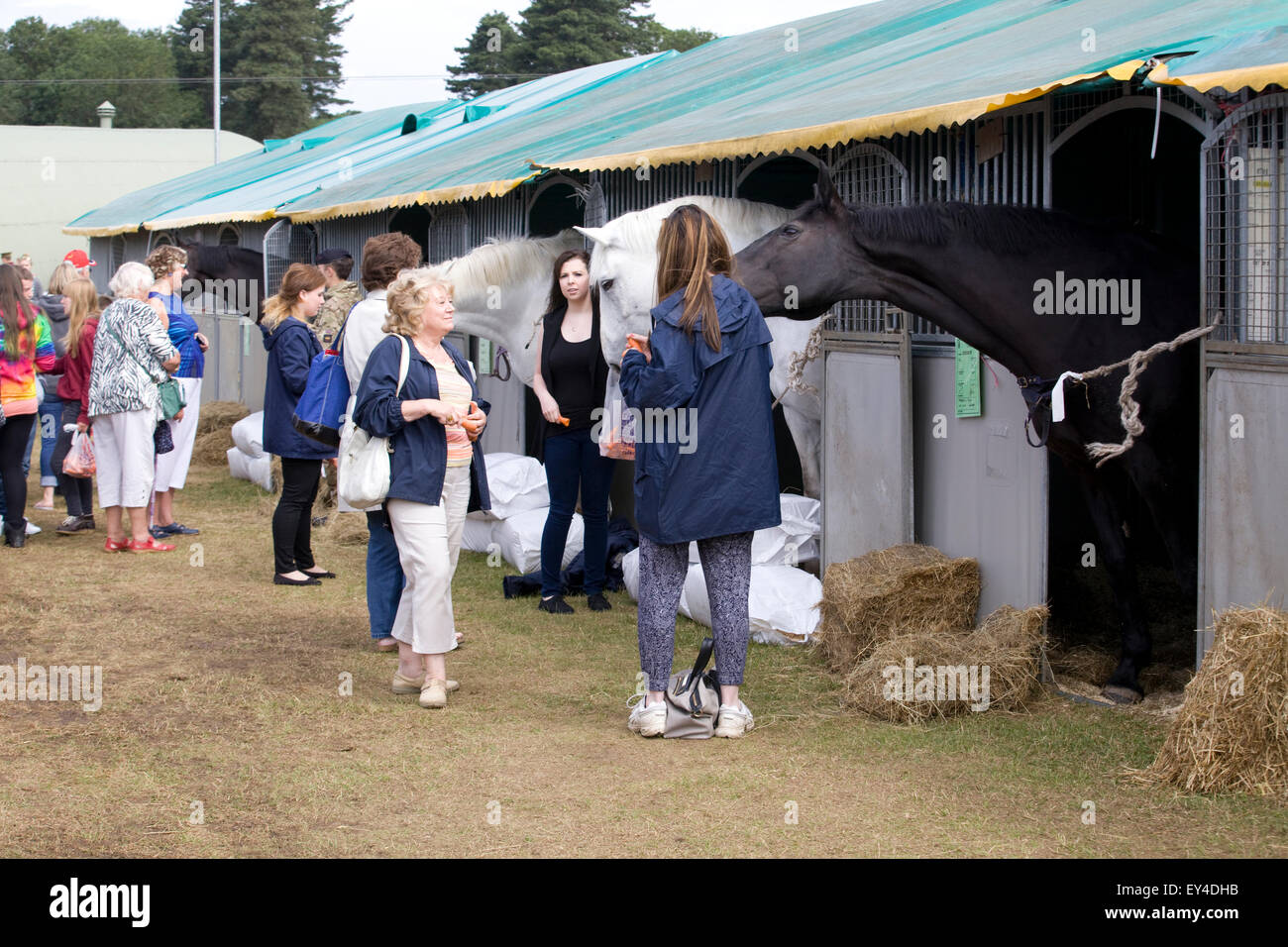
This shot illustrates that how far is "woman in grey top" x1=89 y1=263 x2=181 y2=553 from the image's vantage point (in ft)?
28.2

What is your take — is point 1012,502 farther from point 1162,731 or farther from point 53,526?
point 53,526

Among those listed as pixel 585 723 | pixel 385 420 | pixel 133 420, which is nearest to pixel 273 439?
pixel 133 420

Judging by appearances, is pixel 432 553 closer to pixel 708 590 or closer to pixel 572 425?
pixel 708 590

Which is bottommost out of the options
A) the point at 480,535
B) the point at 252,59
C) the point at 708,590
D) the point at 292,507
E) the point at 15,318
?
the point at 480,535

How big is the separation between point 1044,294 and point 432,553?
8.36ft

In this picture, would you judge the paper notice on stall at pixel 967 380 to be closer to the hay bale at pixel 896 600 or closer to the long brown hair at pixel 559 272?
the hay bale at pixel 896 600

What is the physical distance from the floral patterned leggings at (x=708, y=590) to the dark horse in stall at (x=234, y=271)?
10.9m

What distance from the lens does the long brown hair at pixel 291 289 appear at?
778cm

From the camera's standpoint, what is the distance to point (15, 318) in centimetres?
882

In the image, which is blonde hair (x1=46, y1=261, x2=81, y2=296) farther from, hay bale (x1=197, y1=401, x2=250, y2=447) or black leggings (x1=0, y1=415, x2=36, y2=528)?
hay bale (x1=197, y1=401, x2=250, y2=447)

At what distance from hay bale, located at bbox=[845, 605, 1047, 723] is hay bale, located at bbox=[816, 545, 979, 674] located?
0.87 feet

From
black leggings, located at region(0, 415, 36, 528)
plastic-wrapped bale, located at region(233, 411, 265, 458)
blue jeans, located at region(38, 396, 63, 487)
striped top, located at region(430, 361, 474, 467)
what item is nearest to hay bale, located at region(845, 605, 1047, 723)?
striped top, located at region(430, 361, 474, 467)

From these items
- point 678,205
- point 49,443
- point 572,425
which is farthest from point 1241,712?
point 49,443

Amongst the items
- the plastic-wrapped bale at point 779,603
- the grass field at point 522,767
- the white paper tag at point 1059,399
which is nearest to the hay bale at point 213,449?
the grass field at point 522,767
